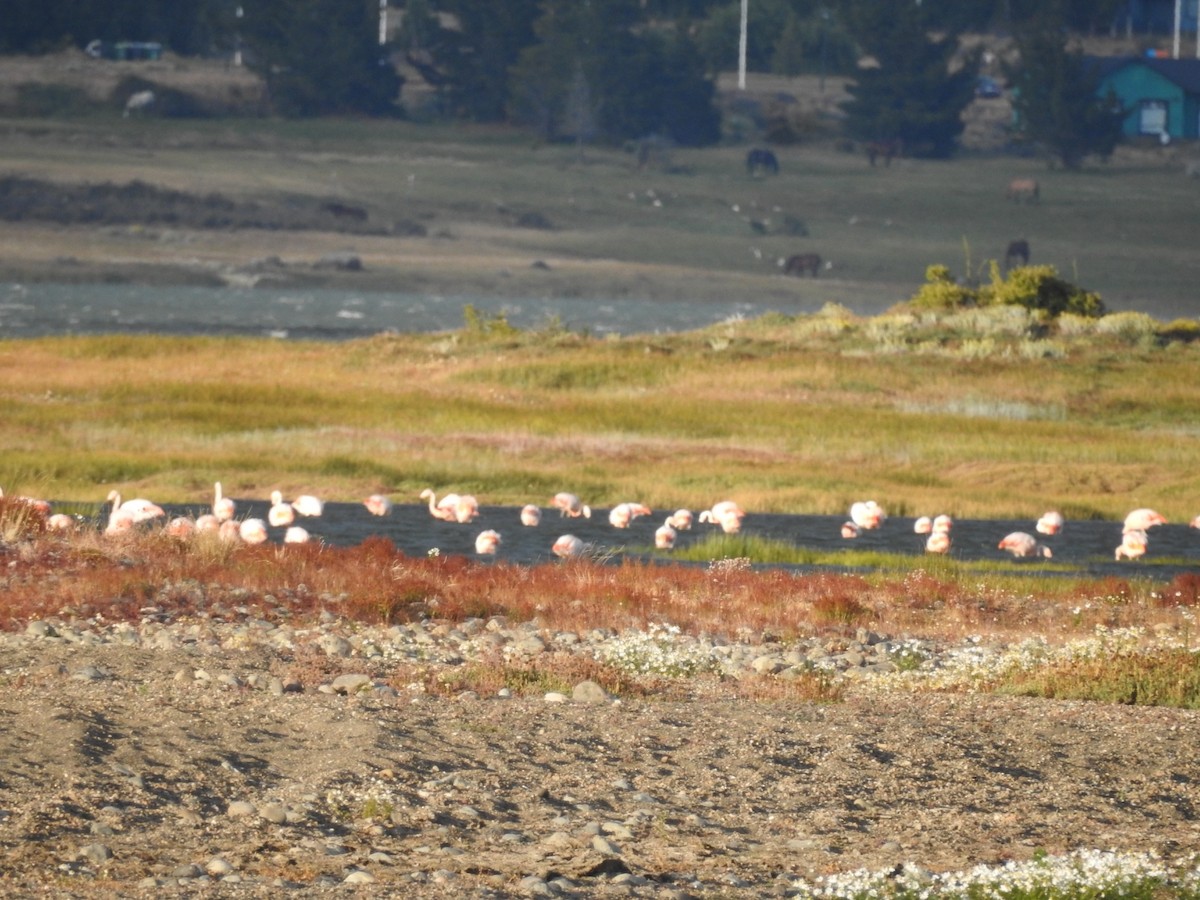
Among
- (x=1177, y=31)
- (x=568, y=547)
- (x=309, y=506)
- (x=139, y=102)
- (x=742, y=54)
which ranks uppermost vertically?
(x=1177, y=31)

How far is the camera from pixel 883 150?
109312mm

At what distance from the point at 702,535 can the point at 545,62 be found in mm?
91340

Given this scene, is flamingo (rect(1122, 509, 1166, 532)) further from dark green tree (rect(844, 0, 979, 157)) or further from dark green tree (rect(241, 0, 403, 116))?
dark green tree (rect(241, 0, 403, 116))

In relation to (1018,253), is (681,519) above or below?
above

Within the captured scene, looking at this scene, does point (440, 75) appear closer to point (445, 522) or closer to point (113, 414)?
point (113, 414)

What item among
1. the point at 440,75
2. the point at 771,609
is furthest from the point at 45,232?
the point at 771,609

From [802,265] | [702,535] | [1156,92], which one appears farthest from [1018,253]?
[702,535]

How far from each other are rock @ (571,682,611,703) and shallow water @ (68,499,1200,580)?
343 inches

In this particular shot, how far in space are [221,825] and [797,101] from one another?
377ft

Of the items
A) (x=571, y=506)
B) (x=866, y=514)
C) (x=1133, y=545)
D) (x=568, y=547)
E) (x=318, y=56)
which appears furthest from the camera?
(x=318, y=56)

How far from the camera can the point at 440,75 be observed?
391ft

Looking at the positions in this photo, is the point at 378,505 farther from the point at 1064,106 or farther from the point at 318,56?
the point at 1064,106

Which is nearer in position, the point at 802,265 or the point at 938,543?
the point at 938,543

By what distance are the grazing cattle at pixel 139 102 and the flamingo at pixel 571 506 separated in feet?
296
